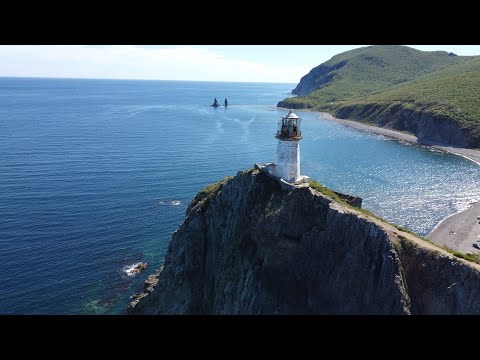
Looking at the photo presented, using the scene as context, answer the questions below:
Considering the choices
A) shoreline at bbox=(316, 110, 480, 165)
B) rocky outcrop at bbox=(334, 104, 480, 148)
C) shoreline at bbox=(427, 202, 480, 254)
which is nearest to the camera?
shoreline at bbox=(427, 202, 480, 254)

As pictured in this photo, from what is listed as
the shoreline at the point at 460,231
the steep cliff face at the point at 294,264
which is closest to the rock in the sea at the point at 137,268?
the steep cliff face at the point at 294,264

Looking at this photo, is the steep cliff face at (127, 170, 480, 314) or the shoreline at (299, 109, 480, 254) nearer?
the steep cliff face at (127, 170, 480, 314)

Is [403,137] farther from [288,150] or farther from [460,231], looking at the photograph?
[288,150]

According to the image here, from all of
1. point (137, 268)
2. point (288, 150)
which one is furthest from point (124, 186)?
point (288, 150)

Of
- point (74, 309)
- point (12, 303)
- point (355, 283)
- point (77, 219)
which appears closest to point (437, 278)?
point (355, 283)

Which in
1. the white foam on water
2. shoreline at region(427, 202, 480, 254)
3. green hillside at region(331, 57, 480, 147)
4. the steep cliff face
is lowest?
the white foam on water

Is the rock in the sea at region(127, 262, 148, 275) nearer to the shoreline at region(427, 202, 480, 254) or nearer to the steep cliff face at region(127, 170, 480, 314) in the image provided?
the steep cliff face at region(127, 170, 480, 314)

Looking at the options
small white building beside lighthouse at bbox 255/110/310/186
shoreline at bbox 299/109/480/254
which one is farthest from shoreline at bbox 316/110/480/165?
small white building beside lighthouse at bbox 255/110/310/186
